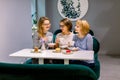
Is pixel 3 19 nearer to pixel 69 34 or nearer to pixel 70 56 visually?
pixel 69 34

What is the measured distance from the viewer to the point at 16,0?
4.61 m

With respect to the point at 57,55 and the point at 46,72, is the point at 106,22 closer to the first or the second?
the point at 57,55

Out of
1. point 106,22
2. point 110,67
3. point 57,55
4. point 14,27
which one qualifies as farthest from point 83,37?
point 106,22

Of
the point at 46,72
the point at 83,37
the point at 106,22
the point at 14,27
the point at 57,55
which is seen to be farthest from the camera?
the point at 106,22

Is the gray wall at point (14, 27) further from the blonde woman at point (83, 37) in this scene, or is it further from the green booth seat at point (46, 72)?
the green booth seat at point (46, 72)

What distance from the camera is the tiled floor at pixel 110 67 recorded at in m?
4.06

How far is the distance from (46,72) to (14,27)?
3135mm

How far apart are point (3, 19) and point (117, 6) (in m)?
3.09

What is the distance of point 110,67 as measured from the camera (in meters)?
4.70

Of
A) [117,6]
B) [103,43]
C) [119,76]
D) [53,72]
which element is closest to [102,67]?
[119,76]

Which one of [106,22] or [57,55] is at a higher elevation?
[106,22]

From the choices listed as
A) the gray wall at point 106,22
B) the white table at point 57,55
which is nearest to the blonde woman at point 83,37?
the white table at point 57,55

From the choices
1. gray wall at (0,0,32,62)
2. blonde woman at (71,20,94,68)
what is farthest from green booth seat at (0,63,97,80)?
gray wall at (0,0,32,62)

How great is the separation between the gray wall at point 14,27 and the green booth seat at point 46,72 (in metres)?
2.63
